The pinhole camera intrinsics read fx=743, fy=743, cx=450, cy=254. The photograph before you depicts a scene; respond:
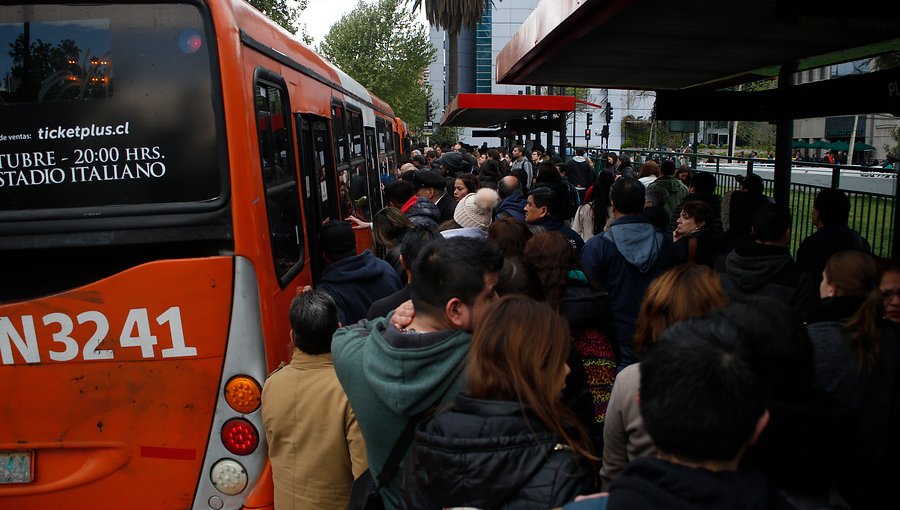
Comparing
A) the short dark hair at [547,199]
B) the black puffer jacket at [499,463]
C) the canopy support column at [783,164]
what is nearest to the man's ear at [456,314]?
the black puffer jacket at [499,463]

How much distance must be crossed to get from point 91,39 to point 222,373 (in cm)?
171

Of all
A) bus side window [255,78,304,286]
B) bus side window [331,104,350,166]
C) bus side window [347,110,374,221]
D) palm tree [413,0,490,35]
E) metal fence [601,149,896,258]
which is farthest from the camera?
palm tree [413,0,490,35]

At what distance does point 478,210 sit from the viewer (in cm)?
675

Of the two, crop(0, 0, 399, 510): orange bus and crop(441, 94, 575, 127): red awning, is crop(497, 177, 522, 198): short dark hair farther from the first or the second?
crop(441, 94, 575, 127): red awning

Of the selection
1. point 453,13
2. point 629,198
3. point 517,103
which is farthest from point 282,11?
point 453,13

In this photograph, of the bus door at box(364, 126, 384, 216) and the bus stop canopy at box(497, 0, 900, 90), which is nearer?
the bus stop canopy at box(497, 0, 900, 90)

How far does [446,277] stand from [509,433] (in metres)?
0.75

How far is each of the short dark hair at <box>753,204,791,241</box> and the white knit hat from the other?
2.62 metres

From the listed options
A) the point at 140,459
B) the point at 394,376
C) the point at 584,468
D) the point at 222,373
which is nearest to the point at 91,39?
the point at 222,373

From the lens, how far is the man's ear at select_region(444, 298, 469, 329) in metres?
2.61

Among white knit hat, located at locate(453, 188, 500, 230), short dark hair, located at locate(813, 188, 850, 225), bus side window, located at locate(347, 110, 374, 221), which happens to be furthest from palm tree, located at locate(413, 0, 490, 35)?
short dark hair, located at locate(813, 188, 850, 225)

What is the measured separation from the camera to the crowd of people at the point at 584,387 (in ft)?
5.55

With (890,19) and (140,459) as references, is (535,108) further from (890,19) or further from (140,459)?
(140,459)

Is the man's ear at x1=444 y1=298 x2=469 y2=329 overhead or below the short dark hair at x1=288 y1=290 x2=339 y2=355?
overhead
